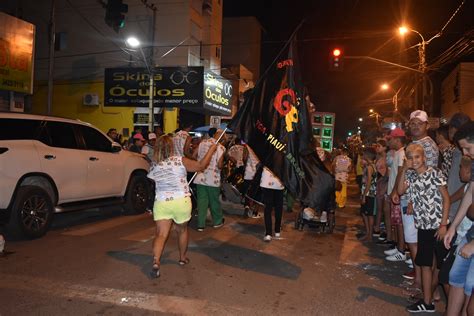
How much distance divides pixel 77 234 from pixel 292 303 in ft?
15.3

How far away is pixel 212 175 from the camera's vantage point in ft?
28.5

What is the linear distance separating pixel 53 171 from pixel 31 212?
82cm

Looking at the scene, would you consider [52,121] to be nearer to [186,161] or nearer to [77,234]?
[77,234]

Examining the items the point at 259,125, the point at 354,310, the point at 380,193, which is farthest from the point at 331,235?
the point at 354,310

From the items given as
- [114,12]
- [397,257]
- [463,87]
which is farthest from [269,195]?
[463,87]

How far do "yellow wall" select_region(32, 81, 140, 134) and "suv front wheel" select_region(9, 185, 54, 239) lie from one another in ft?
55.0

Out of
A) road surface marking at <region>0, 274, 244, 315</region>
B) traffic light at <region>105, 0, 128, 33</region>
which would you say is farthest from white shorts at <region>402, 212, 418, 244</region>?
traffic light at <region>105, 0, 128, 33</region>

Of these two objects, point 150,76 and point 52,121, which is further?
point 150,76

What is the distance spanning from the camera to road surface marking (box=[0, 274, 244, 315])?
180 inches

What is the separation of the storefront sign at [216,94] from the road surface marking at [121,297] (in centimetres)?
1731

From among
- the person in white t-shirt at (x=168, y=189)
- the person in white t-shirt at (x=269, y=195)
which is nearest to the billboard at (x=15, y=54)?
the person in white t-shirt at (x=269, y=195)

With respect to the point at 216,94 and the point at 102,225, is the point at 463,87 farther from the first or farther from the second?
the point at 102,225

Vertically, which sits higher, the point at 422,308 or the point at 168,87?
the point at 168,87

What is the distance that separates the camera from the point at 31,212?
7445 millimetres
